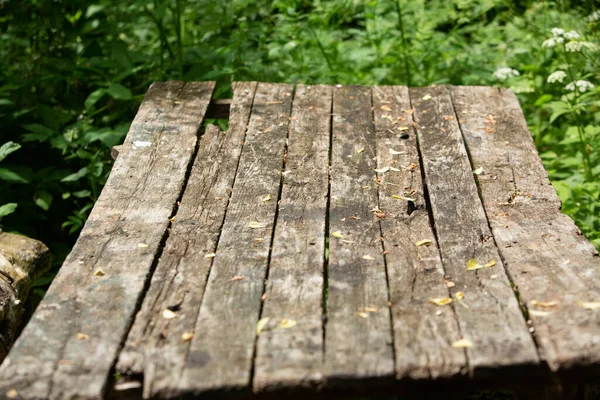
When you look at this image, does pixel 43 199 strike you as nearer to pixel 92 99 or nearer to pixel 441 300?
pixel 92 99

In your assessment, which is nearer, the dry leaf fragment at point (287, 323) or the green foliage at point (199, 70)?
the dry leaf fragment at point (287, 323)

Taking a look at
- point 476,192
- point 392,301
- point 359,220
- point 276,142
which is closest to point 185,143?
point 276,142

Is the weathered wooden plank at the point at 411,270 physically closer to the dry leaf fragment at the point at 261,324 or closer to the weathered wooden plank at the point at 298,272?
the weathered wooden plank at the point at 298,272

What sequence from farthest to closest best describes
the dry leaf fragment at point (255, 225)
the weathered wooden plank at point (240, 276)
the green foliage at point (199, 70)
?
the green foliage at point (199, 70)
the dry leaf fragment at point (255, 225)
the weathered wooden plank at point (240, 276)

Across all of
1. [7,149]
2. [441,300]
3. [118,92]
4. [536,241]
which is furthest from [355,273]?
[118,92]

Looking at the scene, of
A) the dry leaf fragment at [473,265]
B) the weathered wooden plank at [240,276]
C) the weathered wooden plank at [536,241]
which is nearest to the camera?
the weathered wooden plank at [240,276]

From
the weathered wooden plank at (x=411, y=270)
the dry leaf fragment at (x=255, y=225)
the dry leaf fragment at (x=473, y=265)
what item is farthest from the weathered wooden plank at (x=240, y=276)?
the dry leaf fragment at (x=473, y=265)

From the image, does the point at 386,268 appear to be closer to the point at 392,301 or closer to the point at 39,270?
the point at 392,301

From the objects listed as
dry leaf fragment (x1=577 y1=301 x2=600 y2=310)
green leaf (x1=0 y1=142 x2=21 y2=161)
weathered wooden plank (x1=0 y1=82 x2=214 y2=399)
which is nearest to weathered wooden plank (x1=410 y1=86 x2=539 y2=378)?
dry leaf fragment (x1=577 y1=301 x2=600 y2=310)
